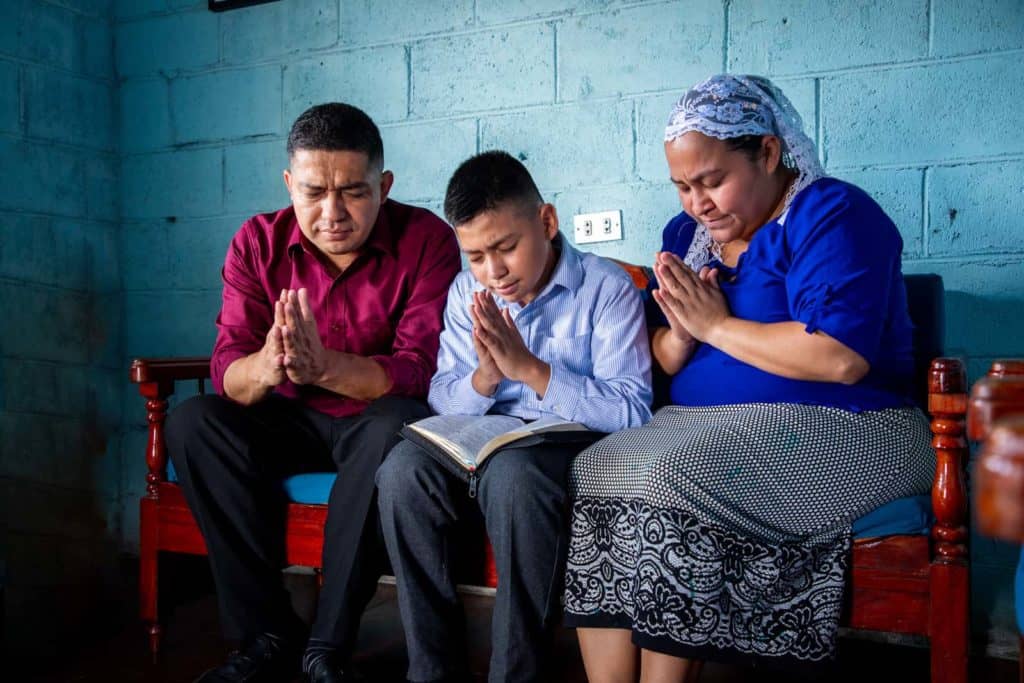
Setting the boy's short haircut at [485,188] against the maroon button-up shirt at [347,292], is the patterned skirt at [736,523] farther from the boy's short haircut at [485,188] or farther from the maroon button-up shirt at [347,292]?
the maroon button-up shirt at [347,292]

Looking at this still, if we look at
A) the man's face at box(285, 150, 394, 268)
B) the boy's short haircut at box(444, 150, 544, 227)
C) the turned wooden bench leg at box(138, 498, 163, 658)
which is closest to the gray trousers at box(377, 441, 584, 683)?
the boy's short haircut at box(444, 150, 544, 227)

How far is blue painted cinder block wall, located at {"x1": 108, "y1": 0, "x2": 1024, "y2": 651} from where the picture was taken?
2207mm

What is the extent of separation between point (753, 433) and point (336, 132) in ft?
3.69

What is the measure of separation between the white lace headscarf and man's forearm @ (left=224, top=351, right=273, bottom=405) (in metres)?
0.98

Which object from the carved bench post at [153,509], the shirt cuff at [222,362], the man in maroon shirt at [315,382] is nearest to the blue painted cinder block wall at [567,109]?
the man in maroon shirt at [315,382]

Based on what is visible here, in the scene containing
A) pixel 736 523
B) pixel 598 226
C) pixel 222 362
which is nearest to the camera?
pixel 736 523

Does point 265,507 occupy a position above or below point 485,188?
below

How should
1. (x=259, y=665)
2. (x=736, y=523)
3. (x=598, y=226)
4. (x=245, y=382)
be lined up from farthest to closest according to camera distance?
(x=598, y=226) < (x=245, y=382) < (x=259, y=665) < (x=736, y=523)

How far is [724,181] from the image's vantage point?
1.73m

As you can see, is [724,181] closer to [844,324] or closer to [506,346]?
[844,324]

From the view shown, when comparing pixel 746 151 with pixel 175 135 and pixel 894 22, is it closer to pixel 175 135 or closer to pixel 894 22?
pixel 894 22

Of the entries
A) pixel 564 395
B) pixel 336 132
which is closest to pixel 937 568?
pixel 564 395

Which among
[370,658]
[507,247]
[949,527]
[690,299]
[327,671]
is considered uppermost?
[507,247]

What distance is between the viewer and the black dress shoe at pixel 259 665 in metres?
1.86
